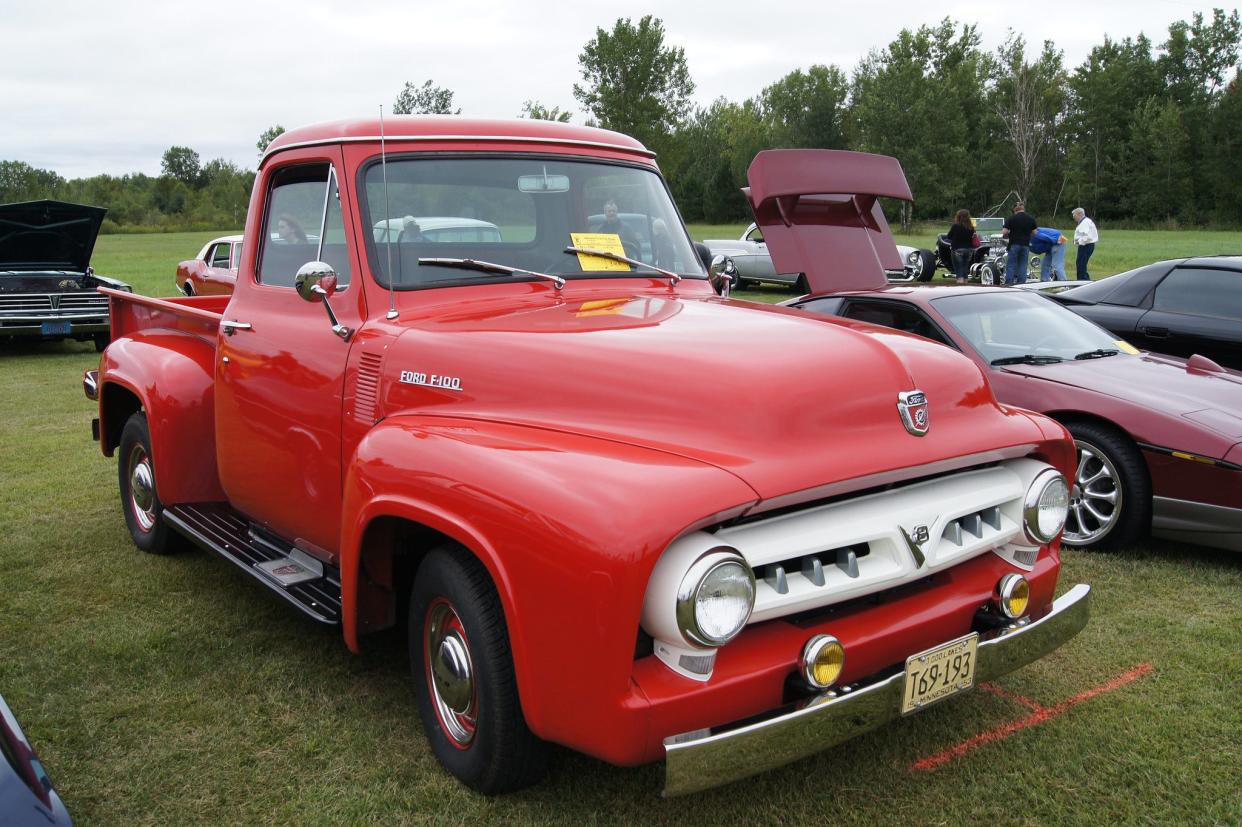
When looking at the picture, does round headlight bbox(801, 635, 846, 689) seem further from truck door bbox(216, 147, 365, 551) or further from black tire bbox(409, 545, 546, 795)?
truck door bbox(216, 147, 365, 551)

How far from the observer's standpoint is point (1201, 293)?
7.25 metres

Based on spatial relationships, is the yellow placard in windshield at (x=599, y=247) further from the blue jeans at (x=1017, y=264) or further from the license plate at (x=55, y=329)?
the blue jeans at (x=1017, y=264)

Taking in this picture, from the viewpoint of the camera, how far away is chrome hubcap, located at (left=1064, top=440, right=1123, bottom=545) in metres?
5.12

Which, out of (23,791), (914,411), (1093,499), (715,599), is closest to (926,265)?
(1093,499)

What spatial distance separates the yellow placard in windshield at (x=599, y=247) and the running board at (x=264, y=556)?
153 cm

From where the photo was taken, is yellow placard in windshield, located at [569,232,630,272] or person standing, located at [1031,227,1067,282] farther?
person standing, located at [1031,227,1067,282]

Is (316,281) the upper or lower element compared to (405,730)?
upper

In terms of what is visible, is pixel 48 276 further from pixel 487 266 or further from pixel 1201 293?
pixel 1201 293

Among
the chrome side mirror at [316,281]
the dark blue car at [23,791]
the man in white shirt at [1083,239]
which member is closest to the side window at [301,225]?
the chrome side mirror at [316,281]

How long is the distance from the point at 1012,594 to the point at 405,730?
203 cm

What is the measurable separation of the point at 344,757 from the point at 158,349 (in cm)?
269

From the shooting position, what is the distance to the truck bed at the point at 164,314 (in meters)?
4.65

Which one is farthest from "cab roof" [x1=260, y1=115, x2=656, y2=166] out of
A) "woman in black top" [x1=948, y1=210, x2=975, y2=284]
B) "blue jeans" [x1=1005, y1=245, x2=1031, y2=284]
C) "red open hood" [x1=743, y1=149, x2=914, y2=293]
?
"woman in black top" [x1=948, y1=210, x2=975, y2=284]

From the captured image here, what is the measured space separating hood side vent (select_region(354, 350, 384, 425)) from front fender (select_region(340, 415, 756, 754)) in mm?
562
